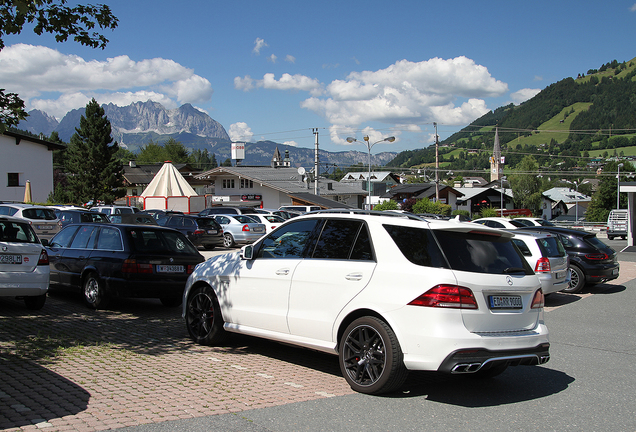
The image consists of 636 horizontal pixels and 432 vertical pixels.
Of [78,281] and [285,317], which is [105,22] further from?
[285,317]

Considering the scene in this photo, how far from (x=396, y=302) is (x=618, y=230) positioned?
39.4 meters

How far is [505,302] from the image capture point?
5137 mm

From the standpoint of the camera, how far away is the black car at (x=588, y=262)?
13406 millimetres

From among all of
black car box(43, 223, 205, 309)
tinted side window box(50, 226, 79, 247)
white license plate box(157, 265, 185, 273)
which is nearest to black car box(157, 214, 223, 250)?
tinted side window box(50, 226, 79, 247)

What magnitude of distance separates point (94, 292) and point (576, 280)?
36.3 ft

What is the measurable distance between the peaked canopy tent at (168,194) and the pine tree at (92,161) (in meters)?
14.3

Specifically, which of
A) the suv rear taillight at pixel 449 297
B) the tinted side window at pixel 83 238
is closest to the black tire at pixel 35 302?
the tinted side window at pixel 83 238

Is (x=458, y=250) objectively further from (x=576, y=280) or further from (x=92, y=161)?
(x=92, y=161)

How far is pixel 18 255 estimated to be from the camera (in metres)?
8.60

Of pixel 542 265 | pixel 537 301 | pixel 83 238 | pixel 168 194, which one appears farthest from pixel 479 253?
pixel 168 194

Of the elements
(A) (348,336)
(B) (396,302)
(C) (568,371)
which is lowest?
(C) (568,371)

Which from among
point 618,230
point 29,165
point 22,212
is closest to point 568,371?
point 22,212

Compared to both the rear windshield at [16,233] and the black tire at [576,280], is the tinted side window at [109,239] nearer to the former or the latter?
the rear windshield at [16,233]

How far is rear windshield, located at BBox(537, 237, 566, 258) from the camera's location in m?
11.6
